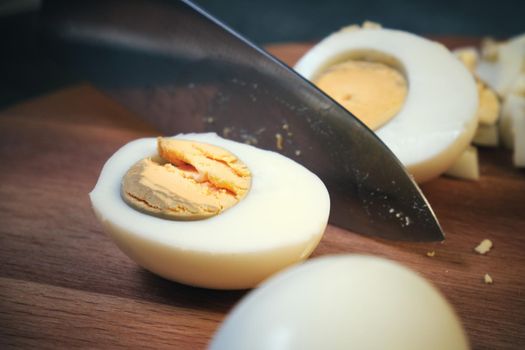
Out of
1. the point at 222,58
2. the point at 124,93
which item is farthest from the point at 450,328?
the point at 124,93

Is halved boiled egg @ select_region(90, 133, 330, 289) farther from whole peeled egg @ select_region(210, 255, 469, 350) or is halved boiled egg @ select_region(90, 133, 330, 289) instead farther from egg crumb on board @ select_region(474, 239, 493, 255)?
egg crumb on board @ select_region(474, 239, 493, 255)

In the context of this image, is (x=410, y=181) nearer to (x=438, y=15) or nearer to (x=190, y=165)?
(x=190, y=165)

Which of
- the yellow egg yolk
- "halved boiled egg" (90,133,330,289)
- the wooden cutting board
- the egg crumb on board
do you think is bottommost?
the wooden cutting board

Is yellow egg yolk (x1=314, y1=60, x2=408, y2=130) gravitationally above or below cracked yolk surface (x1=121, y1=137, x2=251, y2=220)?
above

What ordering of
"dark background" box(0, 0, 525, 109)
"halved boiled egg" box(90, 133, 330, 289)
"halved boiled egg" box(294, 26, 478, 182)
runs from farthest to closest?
1. "dark background" box(0, 0, 525, 109)
2. "halved boiled egg" box(294, 26, 478, 182)
3. "halved boiled egg" box(90, 133, 330, 289)

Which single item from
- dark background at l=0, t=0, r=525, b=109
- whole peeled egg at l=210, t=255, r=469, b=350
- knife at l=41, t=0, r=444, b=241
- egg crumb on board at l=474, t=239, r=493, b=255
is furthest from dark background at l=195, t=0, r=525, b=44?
whole peeled egg at l=210, t=255, r=469, b=350

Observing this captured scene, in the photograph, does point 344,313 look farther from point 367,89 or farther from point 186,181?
point 367,89

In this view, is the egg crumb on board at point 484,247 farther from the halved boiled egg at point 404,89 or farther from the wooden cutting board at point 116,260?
the halved boiled egg at point 404,89
